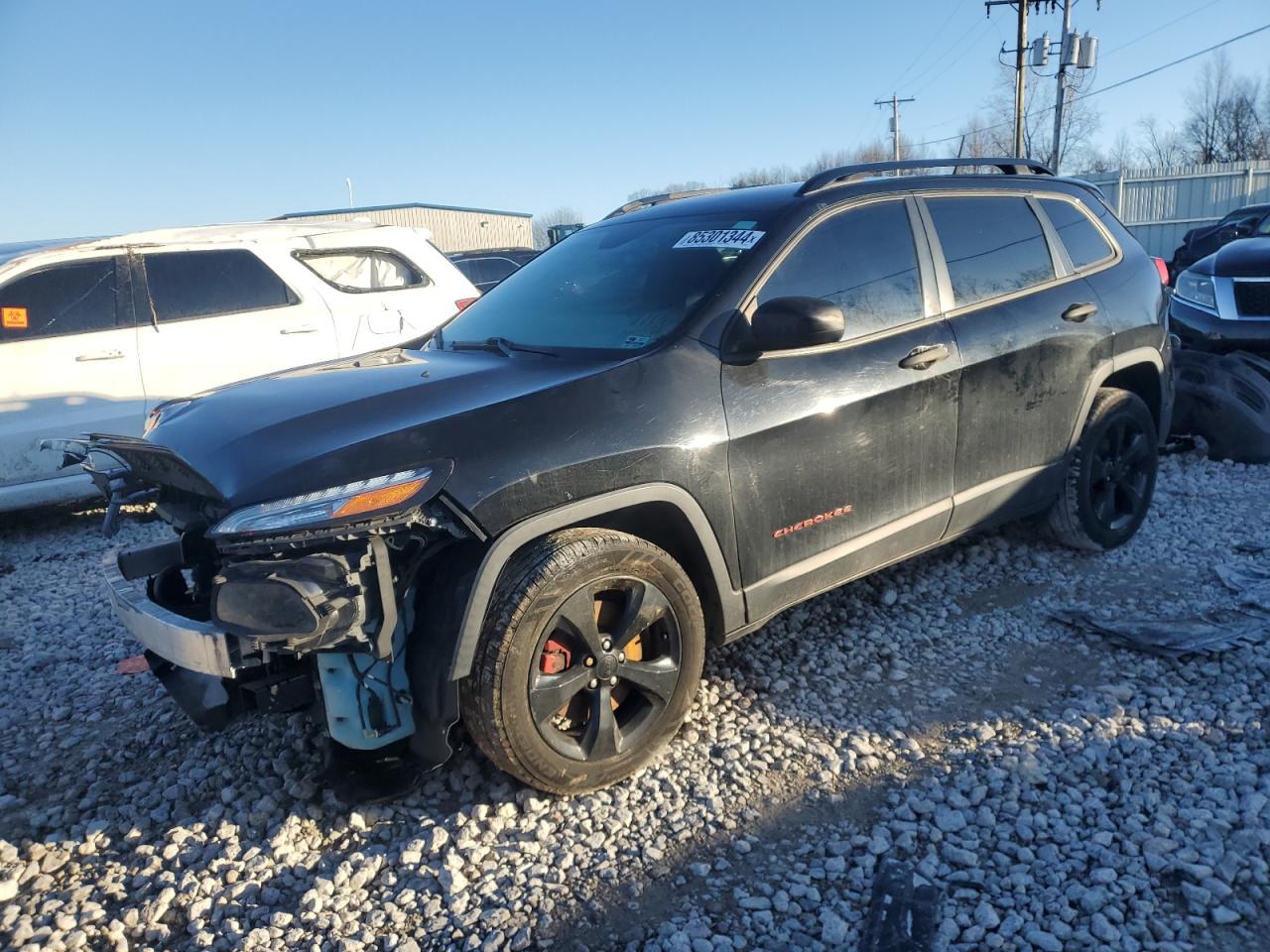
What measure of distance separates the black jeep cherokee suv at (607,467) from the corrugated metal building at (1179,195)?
25395 mm

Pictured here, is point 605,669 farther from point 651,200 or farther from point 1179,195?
point 1179,195

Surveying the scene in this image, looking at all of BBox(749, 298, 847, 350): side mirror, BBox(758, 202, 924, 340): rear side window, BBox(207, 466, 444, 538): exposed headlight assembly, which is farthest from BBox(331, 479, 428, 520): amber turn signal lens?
BBox(758, 202, 924, 340): rear side window

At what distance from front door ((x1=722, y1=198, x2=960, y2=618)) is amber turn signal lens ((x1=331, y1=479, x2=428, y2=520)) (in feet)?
3.64

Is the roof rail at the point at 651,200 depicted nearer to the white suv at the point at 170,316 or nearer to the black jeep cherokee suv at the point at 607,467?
→ the black jeep cherokee suv at the point at 607,467

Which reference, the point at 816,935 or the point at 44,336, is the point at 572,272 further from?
the point at 44,336

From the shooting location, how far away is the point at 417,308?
703 centimetres

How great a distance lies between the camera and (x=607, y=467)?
2693 millimetres

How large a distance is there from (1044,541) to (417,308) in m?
4.85

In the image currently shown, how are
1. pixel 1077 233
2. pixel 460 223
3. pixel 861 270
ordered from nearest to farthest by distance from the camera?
1. pixel 861 270
2. pixel 1077 233
3. pixel 460 223

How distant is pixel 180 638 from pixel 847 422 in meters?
2.26

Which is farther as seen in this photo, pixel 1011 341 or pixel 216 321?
pixel 216 321

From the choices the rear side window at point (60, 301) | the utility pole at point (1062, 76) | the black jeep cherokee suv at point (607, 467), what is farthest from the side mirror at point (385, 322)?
the utility pole at point (1062, 76)

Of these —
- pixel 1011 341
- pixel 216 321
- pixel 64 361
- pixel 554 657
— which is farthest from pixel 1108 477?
pixel 64 361

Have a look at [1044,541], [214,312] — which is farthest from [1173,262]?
[214,312]
